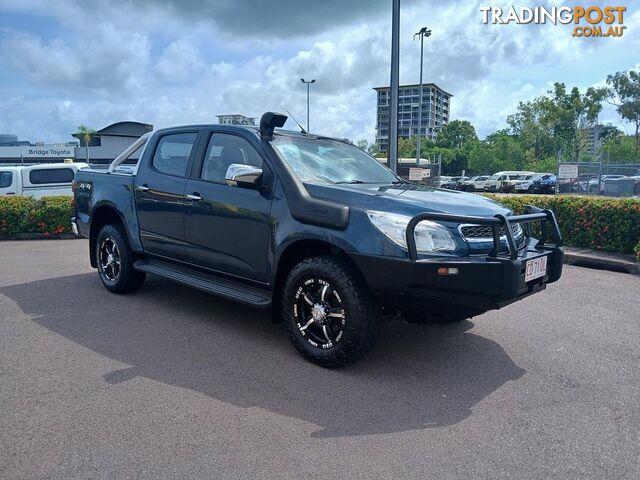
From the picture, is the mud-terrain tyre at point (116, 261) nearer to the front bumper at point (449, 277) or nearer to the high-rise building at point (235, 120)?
the high-rise building at point (235, 120)

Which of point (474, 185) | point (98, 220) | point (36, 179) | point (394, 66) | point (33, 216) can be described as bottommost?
point (33, 216)

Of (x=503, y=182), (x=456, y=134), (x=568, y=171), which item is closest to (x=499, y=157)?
(x=503, y=182)

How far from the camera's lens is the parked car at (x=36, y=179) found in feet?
52.0

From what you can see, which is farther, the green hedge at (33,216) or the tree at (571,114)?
the tree at (571,114)

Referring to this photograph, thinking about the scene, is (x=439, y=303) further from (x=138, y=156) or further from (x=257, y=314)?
(x=138, y=156)

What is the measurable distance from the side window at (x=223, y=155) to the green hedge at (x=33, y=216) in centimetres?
753

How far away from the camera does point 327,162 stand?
4.59 m

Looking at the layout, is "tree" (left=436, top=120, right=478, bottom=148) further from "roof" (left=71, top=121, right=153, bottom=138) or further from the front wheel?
the front wheel

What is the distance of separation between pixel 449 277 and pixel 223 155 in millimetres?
2390

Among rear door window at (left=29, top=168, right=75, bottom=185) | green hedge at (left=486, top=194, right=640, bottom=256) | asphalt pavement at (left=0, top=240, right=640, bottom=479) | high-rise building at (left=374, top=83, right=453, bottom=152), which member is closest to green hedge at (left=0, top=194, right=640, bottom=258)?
green hedge at (left=486, top=194, right=640, bottom=256)

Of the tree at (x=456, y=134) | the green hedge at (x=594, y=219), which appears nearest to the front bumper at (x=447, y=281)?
the green hedge at (x=594, y=219)

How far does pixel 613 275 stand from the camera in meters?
7.24

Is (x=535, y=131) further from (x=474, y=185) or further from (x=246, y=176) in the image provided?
(x=246, y=176)

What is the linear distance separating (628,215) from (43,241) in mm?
10749
